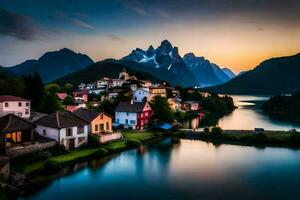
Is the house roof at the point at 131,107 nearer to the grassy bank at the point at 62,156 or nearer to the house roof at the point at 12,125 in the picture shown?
the grassy bank at the point at 62,156

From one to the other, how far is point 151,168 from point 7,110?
21912mm

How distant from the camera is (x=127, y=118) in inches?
2109

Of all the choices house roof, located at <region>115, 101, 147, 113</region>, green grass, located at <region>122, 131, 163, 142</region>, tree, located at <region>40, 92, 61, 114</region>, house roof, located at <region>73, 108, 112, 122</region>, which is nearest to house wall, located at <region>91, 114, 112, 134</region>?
house roof, located at <region>73, 108, 112, 122</region>

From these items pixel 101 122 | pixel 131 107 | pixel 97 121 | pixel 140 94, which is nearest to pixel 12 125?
pixel 97 121

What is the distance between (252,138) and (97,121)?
23.0m

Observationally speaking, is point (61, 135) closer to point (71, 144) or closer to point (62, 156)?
point (71, 144)

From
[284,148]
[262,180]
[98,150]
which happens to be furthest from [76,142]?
[284,148]

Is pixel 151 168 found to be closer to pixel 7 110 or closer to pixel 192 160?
pixel 192 160

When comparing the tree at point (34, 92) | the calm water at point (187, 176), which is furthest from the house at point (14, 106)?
the calm water at point (187, 176)

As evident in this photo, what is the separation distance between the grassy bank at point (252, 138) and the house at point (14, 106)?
24.3 m

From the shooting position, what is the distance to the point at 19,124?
110ft

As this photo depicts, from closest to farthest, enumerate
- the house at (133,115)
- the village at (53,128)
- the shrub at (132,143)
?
the village at (53,128) < the shrub at (132,143) < the house at (133,115)

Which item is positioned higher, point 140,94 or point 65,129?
point 140,94

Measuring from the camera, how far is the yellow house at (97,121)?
4109 centimetres
